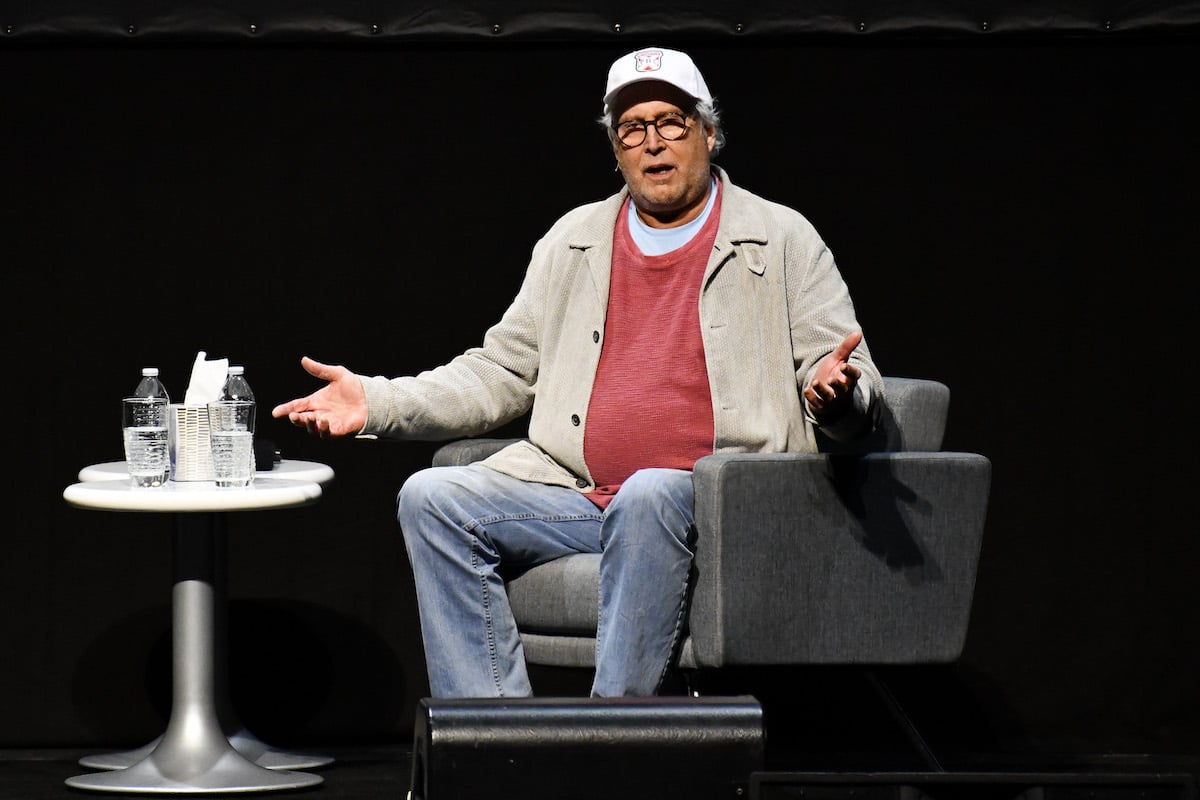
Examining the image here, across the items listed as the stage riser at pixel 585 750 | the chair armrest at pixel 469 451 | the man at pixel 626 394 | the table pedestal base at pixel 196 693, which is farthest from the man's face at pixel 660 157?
the stage riser at pixel 585 750

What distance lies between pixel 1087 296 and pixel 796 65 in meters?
0.92

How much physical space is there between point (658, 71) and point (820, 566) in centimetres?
100

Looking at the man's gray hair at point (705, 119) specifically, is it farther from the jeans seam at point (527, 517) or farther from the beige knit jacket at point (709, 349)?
the jeans seam at point (527, 517)

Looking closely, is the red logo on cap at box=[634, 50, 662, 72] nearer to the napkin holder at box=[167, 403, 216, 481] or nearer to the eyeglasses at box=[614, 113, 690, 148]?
the eyeglasses at box=[614, 113, 690, 148]

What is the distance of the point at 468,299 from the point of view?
3988 mm

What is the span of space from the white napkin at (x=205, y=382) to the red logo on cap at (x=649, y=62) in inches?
41.4

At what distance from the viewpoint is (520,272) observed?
3.99 m

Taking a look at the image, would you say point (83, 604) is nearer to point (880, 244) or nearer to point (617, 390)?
point (617, 390)

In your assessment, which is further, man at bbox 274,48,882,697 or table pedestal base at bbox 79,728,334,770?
table pedestal base at bbox 79,728,334,770

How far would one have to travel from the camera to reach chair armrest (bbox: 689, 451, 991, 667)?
2744 mm

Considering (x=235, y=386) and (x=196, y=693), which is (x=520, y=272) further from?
(x=196, y=693)

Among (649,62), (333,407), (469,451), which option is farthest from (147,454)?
(649,62)

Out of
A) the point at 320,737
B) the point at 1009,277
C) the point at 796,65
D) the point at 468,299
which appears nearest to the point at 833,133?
the point at 796,65

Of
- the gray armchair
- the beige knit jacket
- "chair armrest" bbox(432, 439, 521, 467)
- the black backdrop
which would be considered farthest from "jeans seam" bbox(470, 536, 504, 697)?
the black backdrop
